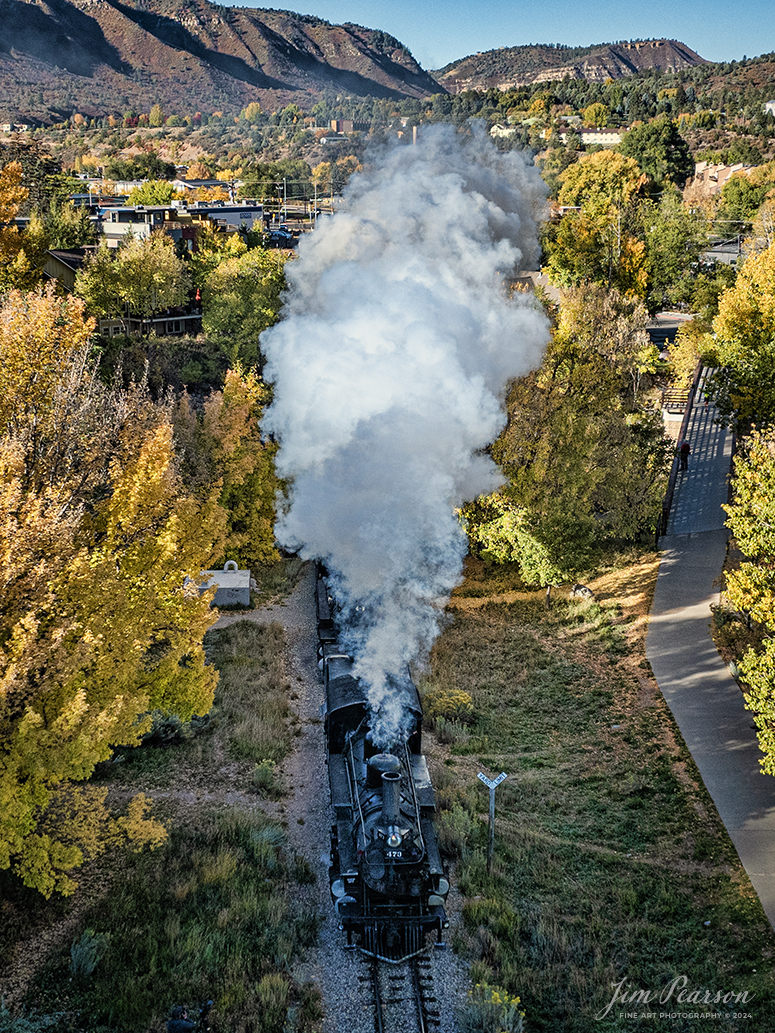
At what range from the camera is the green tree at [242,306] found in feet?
157

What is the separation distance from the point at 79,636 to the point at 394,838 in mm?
6188

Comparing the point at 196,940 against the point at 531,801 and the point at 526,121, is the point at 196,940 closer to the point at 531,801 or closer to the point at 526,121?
the point at 531,801

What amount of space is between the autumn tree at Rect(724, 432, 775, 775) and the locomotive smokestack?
802cm

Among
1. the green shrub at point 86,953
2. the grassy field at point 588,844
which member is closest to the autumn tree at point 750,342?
the grassy field at point 588,844

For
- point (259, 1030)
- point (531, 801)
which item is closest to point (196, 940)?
point (259, 1030)

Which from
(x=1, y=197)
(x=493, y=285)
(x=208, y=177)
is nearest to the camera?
(x=493, y=285)

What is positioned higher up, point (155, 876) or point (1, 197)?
point (1, 197)

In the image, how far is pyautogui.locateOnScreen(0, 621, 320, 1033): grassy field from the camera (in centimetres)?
1270

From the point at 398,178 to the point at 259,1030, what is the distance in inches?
789

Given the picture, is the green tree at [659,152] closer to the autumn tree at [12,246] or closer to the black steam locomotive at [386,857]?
the autumn tree at [12,246]

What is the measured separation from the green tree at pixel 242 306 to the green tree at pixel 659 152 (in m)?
56.3

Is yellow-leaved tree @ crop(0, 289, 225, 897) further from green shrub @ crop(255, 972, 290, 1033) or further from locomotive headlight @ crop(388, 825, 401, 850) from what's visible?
locomotive headlight @ crop(388, 825, 401, 850)

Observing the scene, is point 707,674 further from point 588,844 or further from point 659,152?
point 659,152

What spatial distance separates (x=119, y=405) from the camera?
79.1ft
